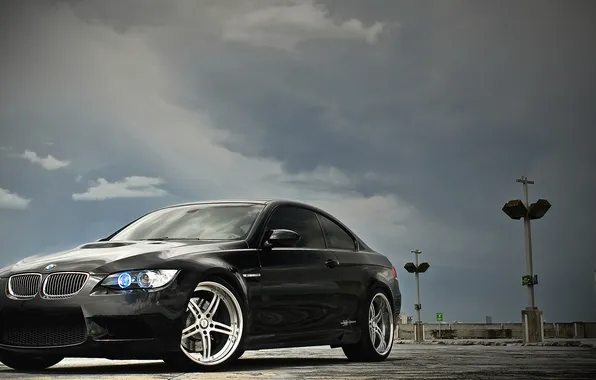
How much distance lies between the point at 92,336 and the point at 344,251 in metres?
3.24

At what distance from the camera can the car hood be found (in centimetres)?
724

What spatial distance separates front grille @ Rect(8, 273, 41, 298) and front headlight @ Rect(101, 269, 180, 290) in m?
0.62

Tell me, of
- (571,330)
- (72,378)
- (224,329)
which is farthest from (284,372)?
(571,330)

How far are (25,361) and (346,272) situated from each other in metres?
3.18

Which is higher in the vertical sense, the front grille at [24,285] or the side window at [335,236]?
the side window at [335,236]

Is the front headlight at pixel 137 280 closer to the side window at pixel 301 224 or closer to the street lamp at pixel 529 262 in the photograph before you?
the side window at pixel 301 224

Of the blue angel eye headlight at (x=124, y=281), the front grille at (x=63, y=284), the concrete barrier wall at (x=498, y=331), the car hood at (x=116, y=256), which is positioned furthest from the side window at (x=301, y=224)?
the concrete barrier wall at (x=498, y=331)

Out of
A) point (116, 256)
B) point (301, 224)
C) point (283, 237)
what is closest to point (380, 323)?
point (301, 224)

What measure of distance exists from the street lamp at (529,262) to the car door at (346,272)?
24.7 meters

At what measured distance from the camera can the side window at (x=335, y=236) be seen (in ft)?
31.4

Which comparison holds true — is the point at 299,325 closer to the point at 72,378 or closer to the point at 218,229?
the point at 218,229

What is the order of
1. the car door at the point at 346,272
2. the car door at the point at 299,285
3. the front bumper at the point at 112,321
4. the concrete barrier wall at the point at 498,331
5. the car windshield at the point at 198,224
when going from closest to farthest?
the front bumper at the point at 112,321, the car door at the point at 299,285, the car windshield at the point at 198,224, the car door at the point at 346,272, the concrete barrier wall at the point at 498,331

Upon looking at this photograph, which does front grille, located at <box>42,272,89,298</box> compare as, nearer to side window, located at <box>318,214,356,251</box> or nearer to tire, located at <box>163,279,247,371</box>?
tire, located at <box>163,279,247,371</box>

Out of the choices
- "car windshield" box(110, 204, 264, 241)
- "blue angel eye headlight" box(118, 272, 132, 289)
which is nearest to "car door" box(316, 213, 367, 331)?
"car windshield" box(110, 204, 264, 241)
